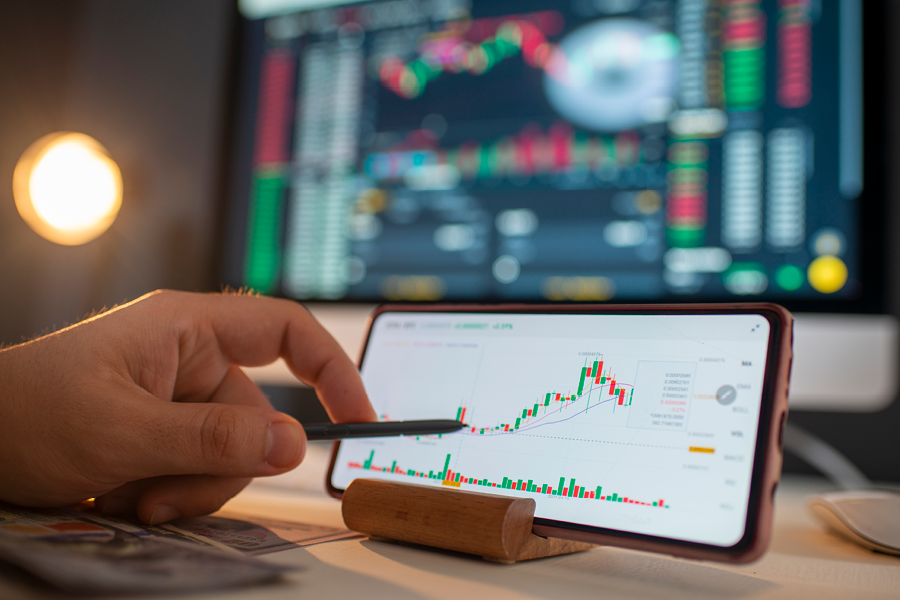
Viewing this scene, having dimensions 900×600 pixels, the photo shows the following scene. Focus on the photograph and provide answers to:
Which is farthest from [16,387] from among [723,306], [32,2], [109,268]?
[32,2]

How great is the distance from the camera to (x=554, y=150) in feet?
2.85

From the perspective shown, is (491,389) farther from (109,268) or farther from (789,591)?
(109,268)

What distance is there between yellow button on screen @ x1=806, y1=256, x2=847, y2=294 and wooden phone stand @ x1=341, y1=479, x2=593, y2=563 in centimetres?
49

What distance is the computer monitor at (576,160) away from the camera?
730 mm

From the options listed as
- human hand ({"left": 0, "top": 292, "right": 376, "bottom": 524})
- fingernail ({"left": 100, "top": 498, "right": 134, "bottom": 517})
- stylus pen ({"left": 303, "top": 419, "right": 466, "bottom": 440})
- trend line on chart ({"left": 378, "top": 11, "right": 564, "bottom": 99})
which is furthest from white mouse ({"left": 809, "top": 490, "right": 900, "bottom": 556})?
trend line on chart ({"left": 378, "top": 11, "right": 564, "bottom": 99})

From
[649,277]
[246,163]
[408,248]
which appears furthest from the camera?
[246,163]

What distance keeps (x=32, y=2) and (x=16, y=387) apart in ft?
4.64

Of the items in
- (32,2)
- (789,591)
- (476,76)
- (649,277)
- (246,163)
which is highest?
(32,2)

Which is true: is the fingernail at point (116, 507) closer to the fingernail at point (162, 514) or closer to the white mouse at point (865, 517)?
the fingernail at point (162, 514)

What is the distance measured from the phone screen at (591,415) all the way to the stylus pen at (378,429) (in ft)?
0.04

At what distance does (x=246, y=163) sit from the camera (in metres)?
1.05

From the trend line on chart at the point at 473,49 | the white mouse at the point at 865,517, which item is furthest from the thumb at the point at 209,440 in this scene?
the trend line on chart at the point at 473,49

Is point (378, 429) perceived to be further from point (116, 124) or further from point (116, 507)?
point (116, 124)

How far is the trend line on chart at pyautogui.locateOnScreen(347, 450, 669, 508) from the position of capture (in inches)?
14.7
